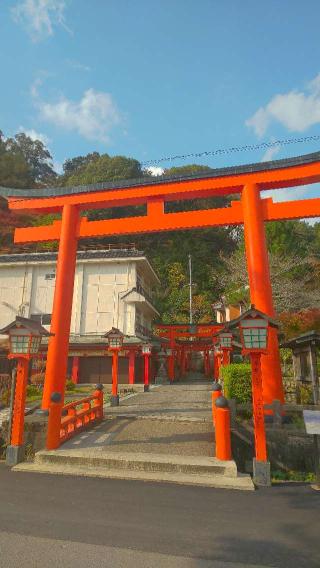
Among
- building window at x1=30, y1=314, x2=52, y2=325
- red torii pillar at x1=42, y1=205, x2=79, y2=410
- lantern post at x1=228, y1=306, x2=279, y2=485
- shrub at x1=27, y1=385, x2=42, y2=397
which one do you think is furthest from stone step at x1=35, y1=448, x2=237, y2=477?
building window at x1=30, y1=314, x2=52, y2=325

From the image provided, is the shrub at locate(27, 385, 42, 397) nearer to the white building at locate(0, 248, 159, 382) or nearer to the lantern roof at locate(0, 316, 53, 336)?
the white building at locate(0, 248, 159, 382)

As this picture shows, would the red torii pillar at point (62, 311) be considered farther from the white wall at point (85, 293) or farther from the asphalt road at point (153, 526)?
the white wall at point (85, 293)

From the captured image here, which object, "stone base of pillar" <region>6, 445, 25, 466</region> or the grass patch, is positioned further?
"stone base of pillar" <region>6, 445, 25, 466</region>

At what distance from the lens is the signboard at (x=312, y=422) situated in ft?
19.0

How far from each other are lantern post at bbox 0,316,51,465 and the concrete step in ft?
1.95

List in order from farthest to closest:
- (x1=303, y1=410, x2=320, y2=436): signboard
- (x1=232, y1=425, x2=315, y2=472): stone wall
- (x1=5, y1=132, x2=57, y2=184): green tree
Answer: (x1=5, y1=132, x2=57, y2=184): green tree < (x1=232, y1=425, x2=315, y2=472): stone wall < (x1=303, y1=410, x2=320, y2=436): signboard

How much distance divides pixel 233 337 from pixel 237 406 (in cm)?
587

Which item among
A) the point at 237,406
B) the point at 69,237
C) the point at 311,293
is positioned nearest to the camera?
the point at 237,406

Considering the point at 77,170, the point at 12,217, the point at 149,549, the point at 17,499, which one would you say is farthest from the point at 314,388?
the point at 77,170

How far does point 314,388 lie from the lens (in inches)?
354

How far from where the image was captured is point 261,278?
8773mm

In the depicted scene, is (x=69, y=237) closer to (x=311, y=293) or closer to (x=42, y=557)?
(x=42, y=557)

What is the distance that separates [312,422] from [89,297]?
2039 cm

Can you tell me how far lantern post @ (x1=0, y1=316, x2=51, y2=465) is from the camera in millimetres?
7316
